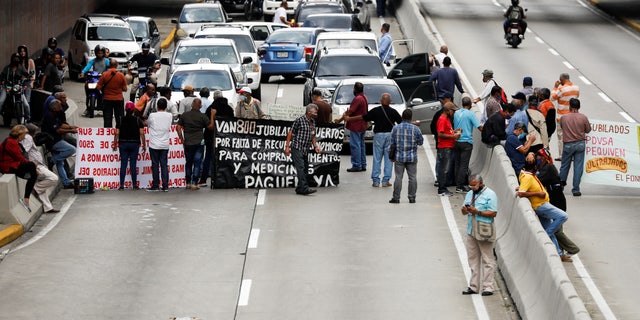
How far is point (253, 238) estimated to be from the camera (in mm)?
19969

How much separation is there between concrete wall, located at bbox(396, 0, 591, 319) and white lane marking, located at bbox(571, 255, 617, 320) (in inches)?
42.0

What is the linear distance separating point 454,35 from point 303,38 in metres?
8.74

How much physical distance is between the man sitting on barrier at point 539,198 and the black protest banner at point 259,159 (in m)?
6.38

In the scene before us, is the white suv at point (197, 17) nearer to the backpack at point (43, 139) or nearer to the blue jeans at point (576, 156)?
the backpack at point (43, 139)

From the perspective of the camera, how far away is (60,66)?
32094 millimetres

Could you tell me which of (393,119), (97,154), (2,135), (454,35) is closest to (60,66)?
(2,135)

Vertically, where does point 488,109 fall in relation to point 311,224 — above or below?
above

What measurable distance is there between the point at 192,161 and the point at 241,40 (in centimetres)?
1379

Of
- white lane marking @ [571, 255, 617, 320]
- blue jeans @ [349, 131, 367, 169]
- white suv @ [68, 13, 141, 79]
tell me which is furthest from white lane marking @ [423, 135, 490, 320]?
white suv @ [68, 13, 141, 79]

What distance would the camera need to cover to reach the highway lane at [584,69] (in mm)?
18656

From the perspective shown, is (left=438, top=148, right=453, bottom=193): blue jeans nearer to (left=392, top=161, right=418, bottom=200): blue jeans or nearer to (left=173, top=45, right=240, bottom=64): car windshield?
(left=392, top=161, right=418, bottom=200): blue jeans

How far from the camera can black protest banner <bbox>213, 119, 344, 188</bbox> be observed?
24016 mm

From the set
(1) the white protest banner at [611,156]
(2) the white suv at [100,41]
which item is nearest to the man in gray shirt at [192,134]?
(1) the white protest banner at [611,156]

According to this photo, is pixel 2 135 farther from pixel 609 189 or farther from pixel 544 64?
pixel 544 64
